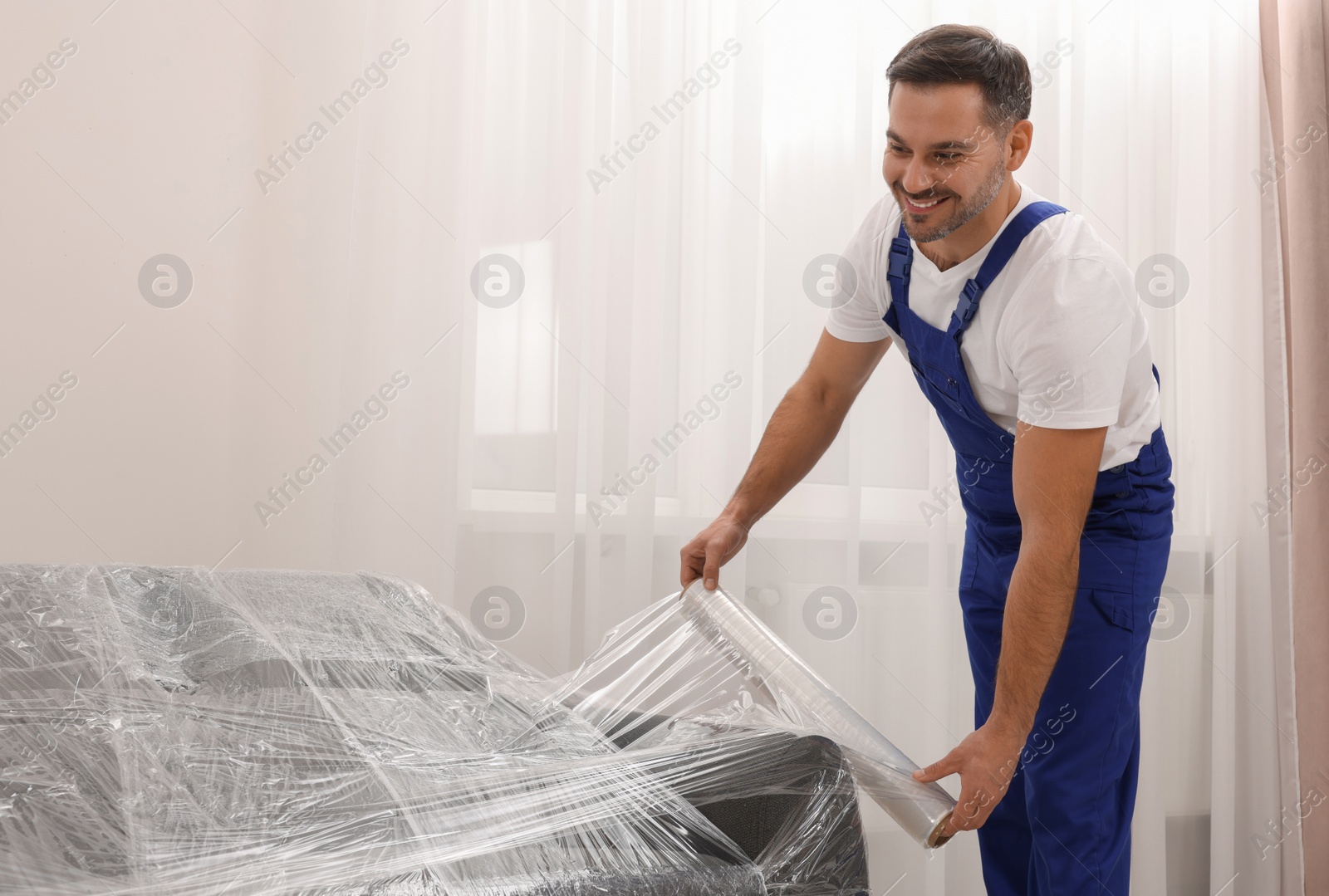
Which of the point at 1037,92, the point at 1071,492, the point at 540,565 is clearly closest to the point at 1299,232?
the point at 1037,92

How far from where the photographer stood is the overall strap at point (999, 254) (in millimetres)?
1134

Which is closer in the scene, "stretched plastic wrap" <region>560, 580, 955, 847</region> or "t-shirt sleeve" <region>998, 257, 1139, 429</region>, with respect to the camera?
"stretched plastic wrap" <region>560, 580, 955, 847</region>

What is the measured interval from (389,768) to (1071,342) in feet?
2.66

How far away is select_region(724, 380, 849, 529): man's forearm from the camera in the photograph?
132 cm

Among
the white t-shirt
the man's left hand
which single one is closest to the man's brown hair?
the white t-shirt

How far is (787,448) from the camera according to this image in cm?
134

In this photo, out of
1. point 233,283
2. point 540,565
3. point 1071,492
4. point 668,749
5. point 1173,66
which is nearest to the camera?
point 668,749

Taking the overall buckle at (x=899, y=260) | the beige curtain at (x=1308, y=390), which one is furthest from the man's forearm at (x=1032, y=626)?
the beige curtain at (x=1308, y=390)

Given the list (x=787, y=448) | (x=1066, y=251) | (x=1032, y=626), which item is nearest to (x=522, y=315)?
(x=787, y=448)

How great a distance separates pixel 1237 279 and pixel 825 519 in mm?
1057

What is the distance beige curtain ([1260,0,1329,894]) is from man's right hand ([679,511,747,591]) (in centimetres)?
146

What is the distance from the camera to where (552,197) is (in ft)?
6.10

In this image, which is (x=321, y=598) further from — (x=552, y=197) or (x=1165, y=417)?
(x=1165, y=417)

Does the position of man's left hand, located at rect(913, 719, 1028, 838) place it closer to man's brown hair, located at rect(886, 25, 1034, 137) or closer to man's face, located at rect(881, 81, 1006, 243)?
Result: man's face, located at rect(881, 81, 1006, 243)
